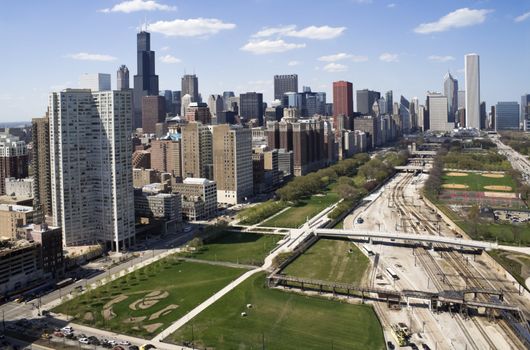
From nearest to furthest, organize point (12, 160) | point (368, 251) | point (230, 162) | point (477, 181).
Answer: point (368, 251) < point (230, 162) < point (12, 160) < point (477, 181)

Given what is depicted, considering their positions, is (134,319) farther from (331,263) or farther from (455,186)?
(455,186)

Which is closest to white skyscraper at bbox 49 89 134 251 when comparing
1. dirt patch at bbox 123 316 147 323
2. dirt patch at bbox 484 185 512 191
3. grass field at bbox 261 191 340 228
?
dirt patch at bbox 123 316 147 323

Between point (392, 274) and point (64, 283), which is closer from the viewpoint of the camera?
point (64, 283)

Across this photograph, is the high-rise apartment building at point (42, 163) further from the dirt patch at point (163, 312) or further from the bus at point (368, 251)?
the bus at point (368, 251)

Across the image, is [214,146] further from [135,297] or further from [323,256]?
[135,297]

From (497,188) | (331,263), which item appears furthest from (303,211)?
(497,188)

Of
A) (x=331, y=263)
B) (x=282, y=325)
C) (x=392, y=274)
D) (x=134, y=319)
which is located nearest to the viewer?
(x=282, y=325)

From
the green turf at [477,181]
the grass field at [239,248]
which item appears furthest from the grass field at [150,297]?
the green turf at [477,181]
